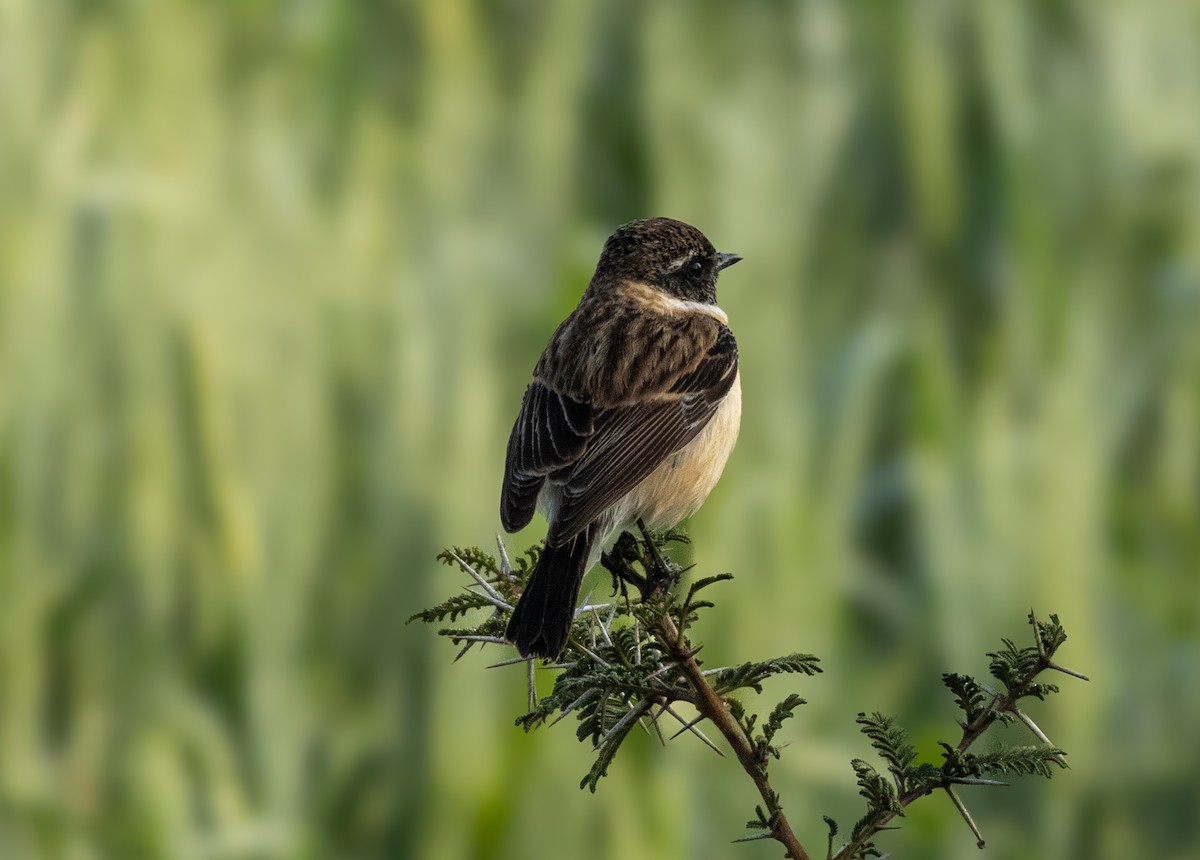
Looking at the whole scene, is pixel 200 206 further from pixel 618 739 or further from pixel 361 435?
pixel 618 739

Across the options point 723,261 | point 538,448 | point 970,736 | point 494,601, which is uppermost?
point 723,261

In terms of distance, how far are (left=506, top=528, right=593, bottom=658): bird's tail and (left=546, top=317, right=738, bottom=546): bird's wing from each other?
31cm

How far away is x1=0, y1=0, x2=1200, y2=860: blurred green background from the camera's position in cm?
537

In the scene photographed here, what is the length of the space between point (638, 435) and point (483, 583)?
3.35 ft

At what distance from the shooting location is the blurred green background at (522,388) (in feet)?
17.6

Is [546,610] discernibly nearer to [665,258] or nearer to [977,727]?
[977,727]

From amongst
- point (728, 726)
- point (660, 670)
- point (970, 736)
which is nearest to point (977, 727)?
point (970, 736)

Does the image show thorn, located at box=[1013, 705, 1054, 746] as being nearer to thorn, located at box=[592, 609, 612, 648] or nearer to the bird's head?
thorn, located at box=[592, 609, 612, 648]

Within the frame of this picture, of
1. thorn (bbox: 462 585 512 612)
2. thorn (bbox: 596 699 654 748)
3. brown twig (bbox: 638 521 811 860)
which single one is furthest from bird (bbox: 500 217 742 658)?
thorn (bbox: 596 699 654 748)

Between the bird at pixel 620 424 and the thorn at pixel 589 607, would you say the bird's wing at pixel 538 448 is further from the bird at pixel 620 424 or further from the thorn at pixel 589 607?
the thorn at pixel 589 607

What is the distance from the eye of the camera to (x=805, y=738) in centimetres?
539

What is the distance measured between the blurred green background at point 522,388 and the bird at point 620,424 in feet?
4.86

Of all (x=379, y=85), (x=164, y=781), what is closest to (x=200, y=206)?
(x=379, y=85)

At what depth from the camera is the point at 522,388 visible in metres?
5.50
